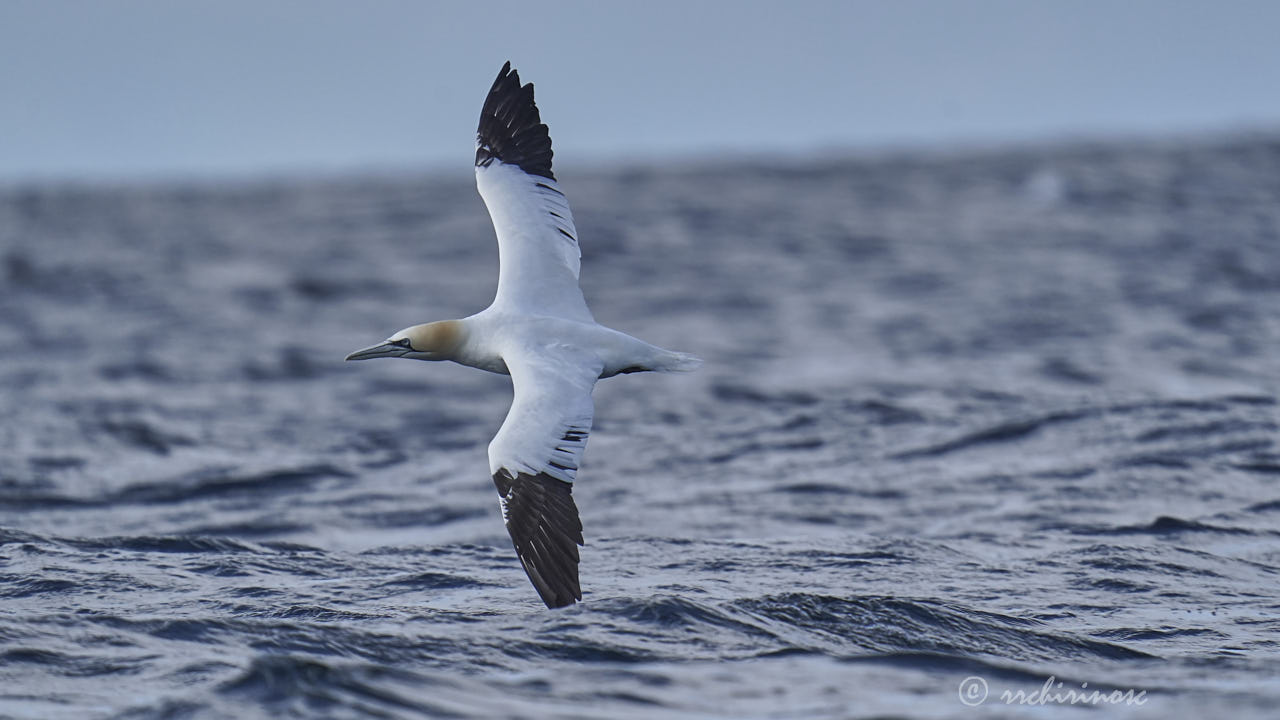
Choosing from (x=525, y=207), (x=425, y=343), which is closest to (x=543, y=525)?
(x=425, y=343)

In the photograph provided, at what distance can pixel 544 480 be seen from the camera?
7359 mm

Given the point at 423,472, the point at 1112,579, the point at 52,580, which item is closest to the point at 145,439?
the point at 423,472

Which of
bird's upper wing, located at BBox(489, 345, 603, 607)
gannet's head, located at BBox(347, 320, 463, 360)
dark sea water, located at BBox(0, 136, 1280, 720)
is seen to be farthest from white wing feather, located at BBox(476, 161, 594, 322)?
dark sea water, located at BBox(0, 136, 1280, 720)

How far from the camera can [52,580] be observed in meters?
9.36

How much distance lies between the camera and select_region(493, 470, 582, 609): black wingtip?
7.29 meters

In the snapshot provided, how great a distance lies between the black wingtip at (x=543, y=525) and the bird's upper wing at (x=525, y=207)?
149cm

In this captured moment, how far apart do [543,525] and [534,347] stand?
120 centimetres

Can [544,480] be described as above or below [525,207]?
below

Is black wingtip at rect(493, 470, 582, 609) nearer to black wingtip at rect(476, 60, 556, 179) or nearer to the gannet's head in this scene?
the gannet's head

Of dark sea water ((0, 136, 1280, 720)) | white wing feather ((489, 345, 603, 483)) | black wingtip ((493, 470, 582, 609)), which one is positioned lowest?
dark sea water ((0, 136, 1280, 720))

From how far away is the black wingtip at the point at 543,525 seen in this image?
23.9ft

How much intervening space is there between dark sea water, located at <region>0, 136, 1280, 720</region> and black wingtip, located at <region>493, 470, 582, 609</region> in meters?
0.46

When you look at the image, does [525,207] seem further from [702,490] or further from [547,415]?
[702,490]

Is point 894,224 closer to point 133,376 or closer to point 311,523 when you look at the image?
point 133,376
